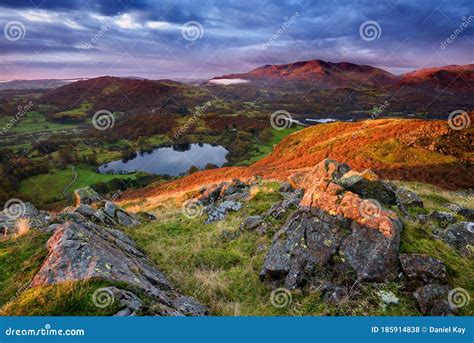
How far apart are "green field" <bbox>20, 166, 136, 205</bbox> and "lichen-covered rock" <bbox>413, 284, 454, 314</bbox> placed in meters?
89.6

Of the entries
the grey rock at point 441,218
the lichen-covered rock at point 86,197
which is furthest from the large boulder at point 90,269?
the lichen-covered rock at point 86,197

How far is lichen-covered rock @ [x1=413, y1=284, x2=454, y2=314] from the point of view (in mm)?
7680

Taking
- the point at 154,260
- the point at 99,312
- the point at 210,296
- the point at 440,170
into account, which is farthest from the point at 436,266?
the point at 440,170

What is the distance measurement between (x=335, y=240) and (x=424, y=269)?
2.45m

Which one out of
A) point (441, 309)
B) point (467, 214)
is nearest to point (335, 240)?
point (441, 309)

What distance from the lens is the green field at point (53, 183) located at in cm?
8356

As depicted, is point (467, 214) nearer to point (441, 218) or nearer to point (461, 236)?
point (441, 218)

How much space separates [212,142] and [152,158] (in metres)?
36.5

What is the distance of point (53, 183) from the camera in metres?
96.8

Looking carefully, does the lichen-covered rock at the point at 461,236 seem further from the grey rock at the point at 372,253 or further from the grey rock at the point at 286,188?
the grey rock at the point at 286,188

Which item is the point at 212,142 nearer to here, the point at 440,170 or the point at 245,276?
the point at 440,170

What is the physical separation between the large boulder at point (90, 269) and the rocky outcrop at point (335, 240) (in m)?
3.05

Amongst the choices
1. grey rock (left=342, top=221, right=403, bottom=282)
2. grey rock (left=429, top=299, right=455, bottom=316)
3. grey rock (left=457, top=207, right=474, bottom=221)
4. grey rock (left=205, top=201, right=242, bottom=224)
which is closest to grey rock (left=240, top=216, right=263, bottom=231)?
grey rock (left=205, top=201, right=242, bottom=224)

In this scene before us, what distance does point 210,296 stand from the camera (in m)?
9.26
